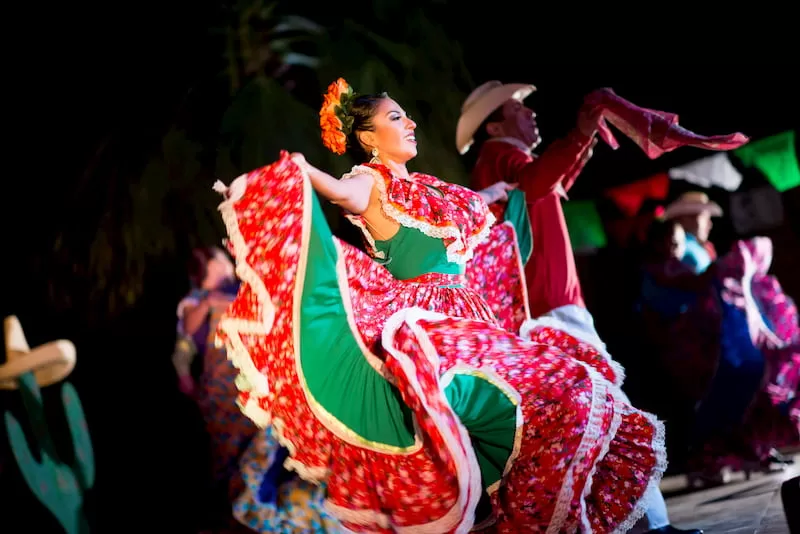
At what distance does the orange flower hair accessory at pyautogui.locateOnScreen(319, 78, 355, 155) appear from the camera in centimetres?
258

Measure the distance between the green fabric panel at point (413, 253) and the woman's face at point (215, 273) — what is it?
2.22 m

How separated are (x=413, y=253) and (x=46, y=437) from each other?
2.36m

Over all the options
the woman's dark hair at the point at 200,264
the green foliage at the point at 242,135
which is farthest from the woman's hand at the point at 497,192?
the green foliage at the point at 242,135

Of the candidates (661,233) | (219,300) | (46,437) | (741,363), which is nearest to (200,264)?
(219,300)

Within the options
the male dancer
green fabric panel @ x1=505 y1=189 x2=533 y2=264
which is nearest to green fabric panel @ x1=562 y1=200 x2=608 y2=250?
the male dancer

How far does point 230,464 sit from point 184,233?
91.7 inches

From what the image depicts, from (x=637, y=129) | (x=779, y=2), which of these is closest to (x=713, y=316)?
(x=779, y=2)

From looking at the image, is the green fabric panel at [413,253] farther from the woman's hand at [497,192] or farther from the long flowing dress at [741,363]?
the long flowing dress at [741,363]

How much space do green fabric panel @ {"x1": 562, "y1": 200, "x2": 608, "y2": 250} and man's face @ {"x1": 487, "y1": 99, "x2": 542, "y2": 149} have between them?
14.0ft

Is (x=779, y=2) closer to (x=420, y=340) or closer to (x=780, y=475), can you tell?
(x=780, y=475)

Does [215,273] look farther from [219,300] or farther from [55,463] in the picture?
[55,463]

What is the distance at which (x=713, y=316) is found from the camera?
543cm

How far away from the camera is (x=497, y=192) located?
119 inches

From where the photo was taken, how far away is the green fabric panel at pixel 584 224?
24.8ft
